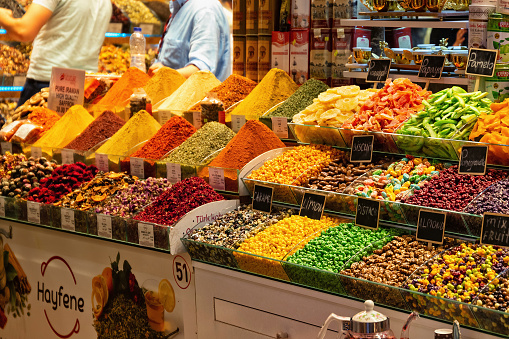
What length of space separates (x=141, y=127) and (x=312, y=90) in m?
0.93

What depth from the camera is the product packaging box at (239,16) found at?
3.66 meters

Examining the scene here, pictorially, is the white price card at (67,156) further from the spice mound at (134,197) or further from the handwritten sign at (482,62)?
the handwritten sign at (482,62)

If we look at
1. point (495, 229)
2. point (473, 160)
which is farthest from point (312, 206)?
point (495, 229)

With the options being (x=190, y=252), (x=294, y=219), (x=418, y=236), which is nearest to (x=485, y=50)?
(x=418, y=236)

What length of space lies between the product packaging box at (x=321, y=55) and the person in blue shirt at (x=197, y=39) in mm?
1298

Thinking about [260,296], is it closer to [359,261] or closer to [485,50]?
[359,261]

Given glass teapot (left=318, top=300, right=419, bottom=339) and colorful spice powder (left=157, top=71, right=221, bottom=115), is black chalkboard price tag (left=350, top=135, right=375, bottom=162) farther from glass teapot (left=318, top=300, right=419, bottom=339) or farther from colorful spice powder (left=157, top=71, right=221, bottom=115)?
colorful spice powder (left=157, top=71, right=221, bottom=115)

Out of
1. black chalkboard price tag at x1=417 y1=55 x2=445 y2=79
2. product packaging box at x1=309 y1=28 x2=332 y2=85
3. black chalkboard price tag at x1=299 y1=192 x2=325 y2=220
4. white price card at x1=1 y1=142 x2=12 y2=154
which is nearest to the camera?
black chalkboard price tag at x1=299 y1=192 x2=325 y2=220

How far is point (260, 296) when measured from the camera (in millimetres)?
2320

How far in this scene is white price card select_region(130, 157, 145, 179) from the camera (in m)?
3.09

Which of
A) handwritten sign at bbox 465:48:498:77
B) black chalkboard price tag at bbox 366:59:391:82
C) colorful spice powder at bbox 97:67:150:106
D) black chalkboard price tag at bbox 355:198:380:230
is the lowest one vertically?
black chalkboard price tag at bbox 355:198:380:230

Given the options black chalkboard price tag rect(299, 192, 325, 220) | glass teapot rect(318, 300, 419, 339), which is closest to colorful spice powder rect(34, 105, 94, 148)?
black chalkboard price tag rect(299, 192, 325, 220)

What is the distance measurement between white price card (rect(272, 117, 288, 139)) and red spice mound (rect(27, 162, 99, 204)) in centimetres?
98

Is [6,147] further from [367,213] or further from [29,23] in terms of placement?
[367,213]
